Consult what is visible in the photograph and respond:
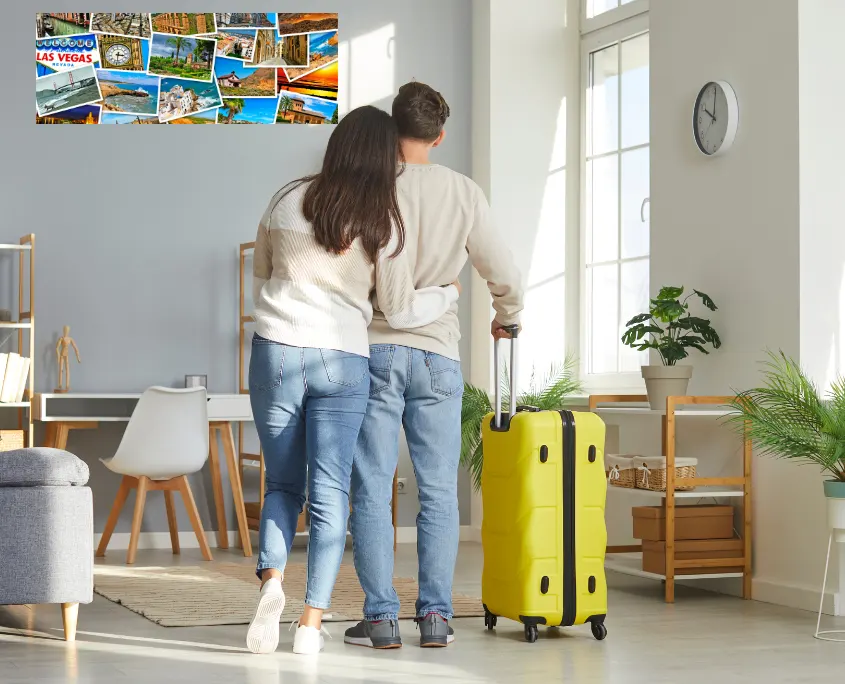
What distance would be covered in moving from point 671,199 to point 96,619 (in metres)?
2.61

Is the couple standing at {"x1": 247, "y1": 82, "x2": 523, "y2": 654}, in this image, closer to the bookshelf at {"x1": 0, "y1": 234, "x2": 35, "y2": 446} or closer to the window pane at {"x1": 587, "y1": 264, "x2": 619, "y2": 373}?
the bookshelf at {"x1": 0, "y1": 234, "x2": 35, "y2": 446}

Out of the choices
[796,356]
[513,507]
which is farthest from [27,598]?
[796,356]

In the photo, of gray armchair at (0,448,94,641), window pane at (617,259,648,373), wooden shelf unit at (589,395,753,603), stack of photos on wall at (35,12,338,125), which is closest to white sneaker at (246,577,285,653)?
gray armchair at (0,448,94,641)

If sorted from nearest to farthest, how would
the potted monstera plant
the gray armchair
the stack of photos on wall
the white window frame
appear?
the gray armchair → the potted monstera plant → the white window frame → the stack of photos on wall

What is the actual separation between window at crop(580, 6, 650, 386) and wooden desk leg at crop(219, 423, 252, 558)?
69.0 inches

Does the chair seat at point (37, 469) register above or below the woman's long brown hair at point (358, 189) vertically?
below

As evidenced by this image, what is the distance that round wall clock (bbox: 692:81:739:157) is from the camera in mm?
4340

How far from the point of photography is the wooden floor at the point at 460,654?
9.01ft

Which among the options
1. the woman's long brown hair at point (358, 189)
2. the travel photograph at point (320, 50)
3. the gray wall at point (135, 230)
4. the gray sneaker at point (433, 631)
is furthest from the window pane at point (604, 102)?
the gray sneaker at point (433, 631)

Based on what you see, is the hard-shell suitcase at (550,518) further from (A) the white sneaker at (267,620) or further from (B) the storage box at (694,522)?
(B) the storage box at (694,522)

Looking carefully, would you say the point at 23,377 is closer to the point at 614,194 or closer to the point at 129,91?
the point at 129,91

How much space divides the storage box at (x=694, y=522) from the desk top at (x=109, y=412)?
80.4 inches

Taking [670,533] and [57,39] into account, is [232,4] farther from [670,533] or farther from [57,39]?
[670,533]

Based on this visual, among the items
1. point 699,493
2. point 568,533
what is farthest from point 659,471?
point 568,533
